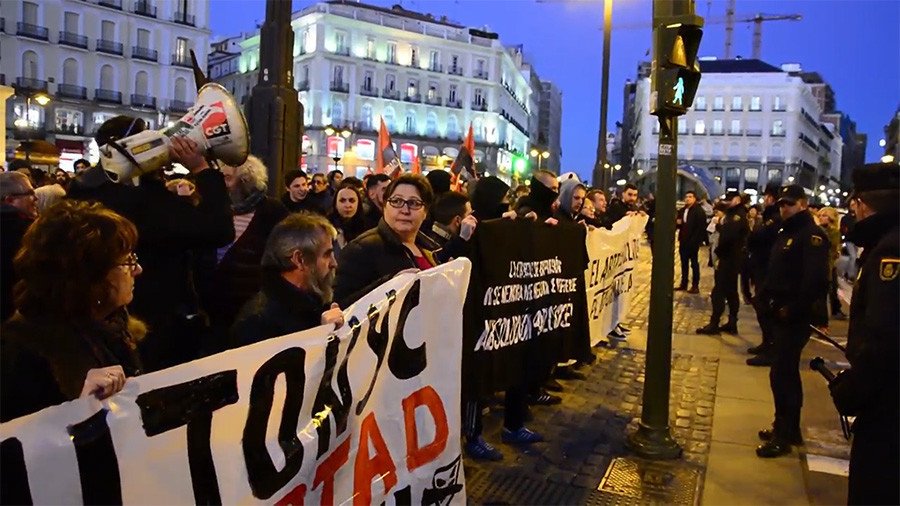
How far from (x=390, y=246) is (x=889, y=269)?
2.45 meters

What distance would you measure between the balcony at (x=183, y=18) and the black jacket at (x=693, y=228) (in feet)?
195

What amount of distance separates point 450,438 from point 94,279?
208cm

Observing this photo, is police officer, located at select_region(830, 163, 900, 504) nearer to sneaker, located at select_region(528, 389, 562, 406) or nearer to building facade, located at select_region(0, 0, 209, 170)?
sneaker, located at select_region(528, 389, 562, 406)

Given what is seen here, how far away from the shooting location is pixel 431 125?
84000 mm

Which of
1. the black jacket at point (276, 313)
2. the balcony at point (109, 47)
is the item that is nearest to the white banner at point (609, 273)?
the black jacket at point (276, 313)

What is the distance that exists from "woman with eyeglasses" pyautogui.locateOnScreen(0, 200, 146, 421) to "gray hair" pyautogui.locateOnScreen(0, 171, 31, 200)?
181 cm

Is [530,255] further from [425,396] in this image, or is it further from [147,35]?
[147,35]

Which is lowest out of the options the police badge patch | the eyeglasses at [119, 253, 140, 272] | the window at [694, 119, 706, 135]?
the eyeglasses at [119, 253, 140, 272]

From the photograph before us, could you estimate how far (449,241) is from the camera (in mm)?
5035

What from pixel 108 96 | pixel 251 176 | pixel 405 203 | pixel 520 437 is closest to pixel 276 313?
pixel 405 203

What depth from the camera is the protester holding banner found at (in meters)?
3.11

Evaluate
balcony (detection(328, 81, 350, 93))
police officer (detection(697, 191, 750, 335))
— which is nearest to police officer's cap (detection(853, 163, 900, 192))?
police officer (detection(697, 191, 750, 335))

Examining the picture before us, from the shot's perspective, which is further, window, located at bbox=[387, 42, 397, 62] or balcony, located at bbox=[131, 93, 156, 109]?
window, located at bbox=[387, 42, 397, 62]

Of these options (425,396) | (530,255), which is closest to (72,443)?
(425,396)
